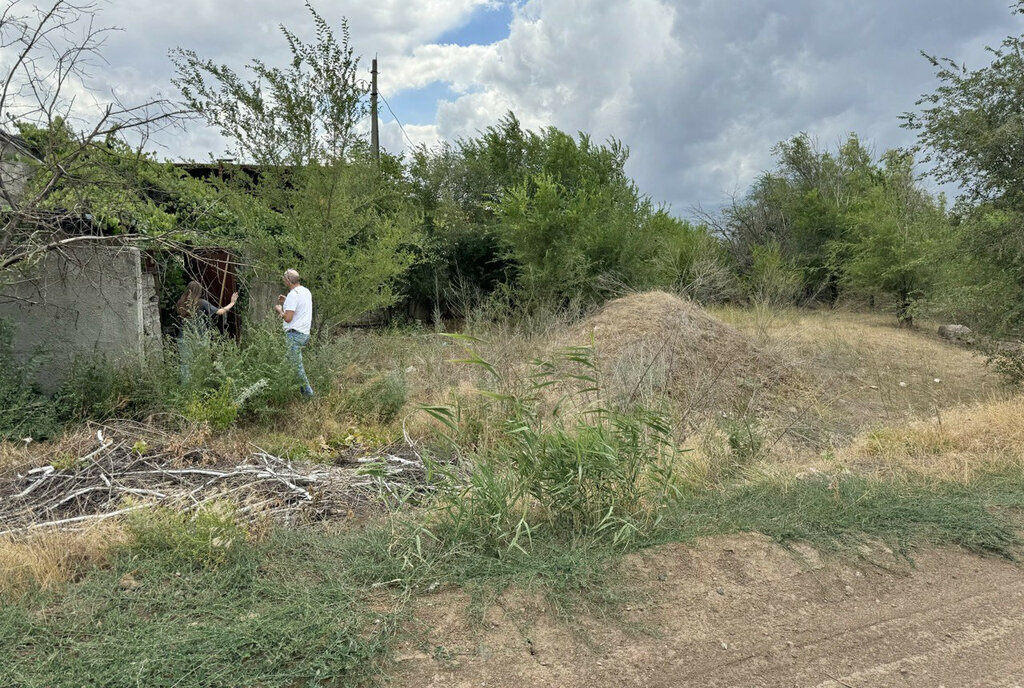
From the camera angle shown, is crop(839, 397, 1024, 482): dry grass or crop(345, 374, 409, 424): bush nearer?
crop(839, 397, 1024, 482): dry grass

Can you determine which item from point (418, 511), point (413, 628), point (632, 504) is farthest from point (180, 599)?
point (632, 504)

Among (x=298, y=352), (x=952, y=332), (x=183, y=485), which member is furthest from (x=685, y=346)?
→ (x=952, y=332)

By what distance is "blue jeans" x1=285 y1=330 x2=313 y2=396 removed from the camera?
8.13 m

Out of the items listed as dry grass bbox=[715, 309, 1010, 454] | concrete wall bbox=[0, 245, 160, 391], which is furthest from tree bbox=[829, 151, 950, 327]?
concrete wall bbox=[0, 245, 160, 391]

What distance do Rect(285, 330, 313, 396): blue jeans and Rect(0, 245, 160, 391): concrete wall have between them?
1574 millimetres

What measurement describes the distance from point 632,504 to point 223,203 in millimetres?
8958

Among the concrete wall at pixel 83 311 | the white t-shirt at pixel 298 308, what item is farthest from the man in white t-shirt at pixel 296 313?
the concrete wall at pixel 83 311

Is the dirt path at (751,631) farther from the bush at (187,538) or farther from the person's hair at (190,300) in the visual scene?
the person's hair at (190,300)

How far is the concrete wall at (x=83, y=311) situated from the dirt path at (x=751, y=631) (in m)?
6.53

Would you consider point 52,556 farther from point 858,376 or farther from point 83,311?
point 858,376

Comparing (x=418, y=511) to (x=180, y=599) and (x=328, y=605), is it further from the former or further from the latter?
(x=180, y=599)

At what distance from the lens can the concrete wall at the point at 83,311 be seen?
8.02 meters

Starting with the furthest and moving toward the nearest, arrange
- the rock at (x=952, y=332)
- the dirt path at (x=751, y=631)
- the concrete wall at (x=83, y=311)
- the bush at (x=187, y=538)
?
1. the rock at (x=952, y=332)
2. the concrete wall at (x=83, y=311)
3. the bush at (x=187, y=538)
4. the dirt path at (x=751, y=631)

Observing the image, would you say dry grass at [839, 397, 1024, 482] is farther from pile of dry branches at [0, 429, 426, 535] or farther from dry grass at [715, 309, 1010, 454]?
pile of dry branches at [0, 429, 426, 535]
